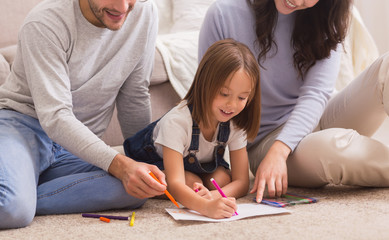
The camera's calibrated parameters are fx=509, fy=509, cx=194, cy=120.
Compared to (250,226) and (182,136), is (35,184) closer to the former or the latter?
(182,136)

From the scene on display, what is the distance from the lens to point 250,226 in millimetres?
1003

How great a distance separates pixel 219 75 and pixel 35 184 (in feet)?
1.63

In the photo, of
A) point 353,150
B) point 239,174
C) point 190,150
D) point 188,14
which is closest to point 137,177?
point 190,150

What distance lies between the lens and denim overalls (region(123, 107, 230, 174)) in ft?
4.30

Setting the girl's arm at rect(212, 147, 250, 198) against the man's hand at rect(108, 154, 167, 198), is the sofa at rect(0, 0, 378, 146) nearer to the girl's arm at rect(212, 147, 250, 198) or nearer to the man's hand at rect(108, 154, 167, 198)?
the girl's arm at rect(212, 147, 250, 198)

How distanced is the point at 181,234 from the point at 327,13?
84 centimetres

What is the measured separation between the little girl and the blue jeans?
0.47 ft

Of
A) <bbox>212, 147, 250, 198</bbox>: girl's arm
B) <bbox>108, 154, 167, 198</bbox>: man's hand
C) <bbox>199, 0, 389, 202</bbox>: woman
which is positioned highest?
<bbox>199, 0, 389, 202</bbox>: woman

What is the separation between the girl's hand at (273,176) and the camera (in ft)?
4.06

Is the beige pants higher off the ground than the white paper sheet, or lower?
higher

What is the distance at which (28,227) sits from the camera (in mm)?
1081

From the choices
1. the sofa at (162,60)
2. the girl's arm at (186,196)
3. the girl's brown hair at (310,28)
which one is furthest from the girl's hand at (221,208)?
the sofa at (162,60)

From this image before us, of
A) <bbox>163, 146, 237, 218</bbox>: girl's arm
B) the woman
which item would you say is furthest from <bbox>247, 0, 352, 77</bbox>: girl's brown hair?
<bbox>163, 146, 237, 218</bbox>: girl's arm

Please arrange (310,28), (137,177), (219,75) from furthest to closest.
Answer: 1. (310,28)
2. (219,75)
3. (137,177)
